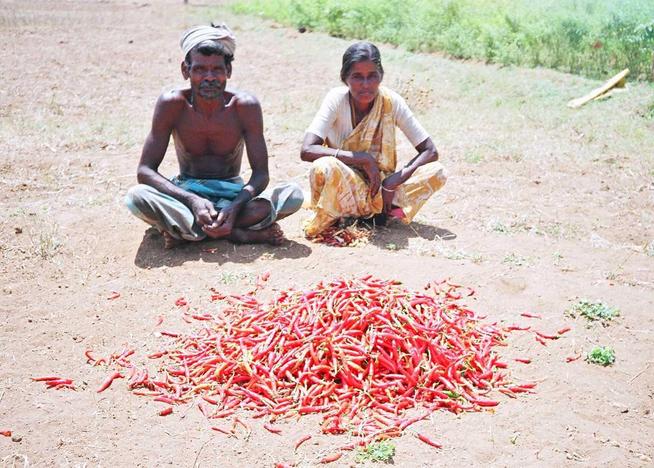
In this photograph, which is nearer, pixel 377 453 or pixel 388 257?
pixel 377 453

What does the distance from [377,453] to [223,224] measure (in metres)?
2.32

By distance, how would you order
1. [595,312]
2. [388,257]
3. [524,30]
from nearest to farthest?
[595,312] → [388,257] → [524,30]

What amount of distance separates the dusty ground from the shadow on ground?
2 centimetres

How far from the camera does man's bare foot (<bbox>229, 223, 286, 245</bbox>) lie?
16.9 ft

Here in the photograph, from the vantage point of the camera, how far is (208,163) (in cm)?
529

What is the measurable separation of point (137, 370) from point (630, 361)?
267cm

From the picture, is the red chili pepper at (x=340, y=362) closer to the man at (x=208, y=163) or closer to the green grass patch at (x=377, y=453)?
the green grass patch at (x=377, y=453)

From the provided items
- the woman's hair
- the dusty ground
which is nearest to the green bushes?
the dusty ground

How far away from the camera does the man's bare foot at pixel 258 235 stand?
514cm

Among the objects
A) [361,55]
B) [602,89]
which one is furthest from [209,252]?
[602,89]

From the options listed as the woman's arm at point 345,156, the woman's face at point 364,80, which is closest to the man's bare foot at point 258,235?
the woman's arm at point 345,156

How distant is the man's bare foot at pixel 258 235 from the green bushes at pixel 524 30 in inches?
293

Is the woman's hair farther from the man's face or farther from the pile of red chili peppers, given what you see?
the pile of red chili peppers

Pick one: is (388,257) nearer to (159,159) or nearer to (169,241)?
(169,241)
